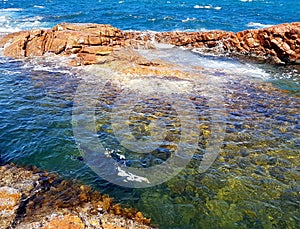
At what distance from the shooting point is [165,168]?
417 inches

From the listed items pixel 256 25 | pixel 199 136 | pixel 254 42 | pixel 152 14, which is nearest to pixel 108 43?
pixel 254 42

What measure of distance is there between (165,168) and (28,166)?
206 inches

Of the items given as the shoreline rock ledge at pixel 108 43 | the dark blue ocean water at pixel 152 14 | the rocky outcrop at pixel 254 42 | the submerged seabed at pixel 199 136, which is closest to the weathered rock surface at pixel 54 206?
the submerged seabed at pixel 199 136

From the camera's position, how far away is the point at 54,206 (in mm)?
8266

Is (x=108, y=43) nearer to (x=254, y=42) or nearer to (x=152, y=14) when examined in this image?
(x=254, y=42)

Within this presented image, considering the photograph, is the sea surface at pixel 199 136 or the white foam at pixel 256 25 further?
the white foam at pixel 256 25

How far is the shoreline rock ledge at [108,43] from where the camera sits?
23.5m

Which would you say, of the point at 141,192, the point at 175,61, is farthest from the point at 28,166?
the point at 175,61

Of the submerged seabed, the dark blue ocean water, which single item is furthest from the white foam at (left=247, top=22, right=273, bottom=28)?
the submerged seabed

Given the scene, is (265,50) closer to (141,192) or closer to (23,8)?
(141,192)

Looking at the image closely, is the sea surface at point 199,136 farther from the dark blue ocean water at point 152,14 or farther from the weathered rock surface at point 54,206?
the dark blue ocean water at point 152,14

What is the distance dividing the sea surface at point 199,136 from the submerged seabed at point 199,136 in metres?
0.04

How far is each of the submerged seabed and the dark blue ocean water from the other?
63.8 feet

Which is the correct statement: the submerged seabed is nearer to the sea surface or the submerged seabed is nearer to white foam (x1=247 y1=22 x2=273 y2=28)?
the sea surface
